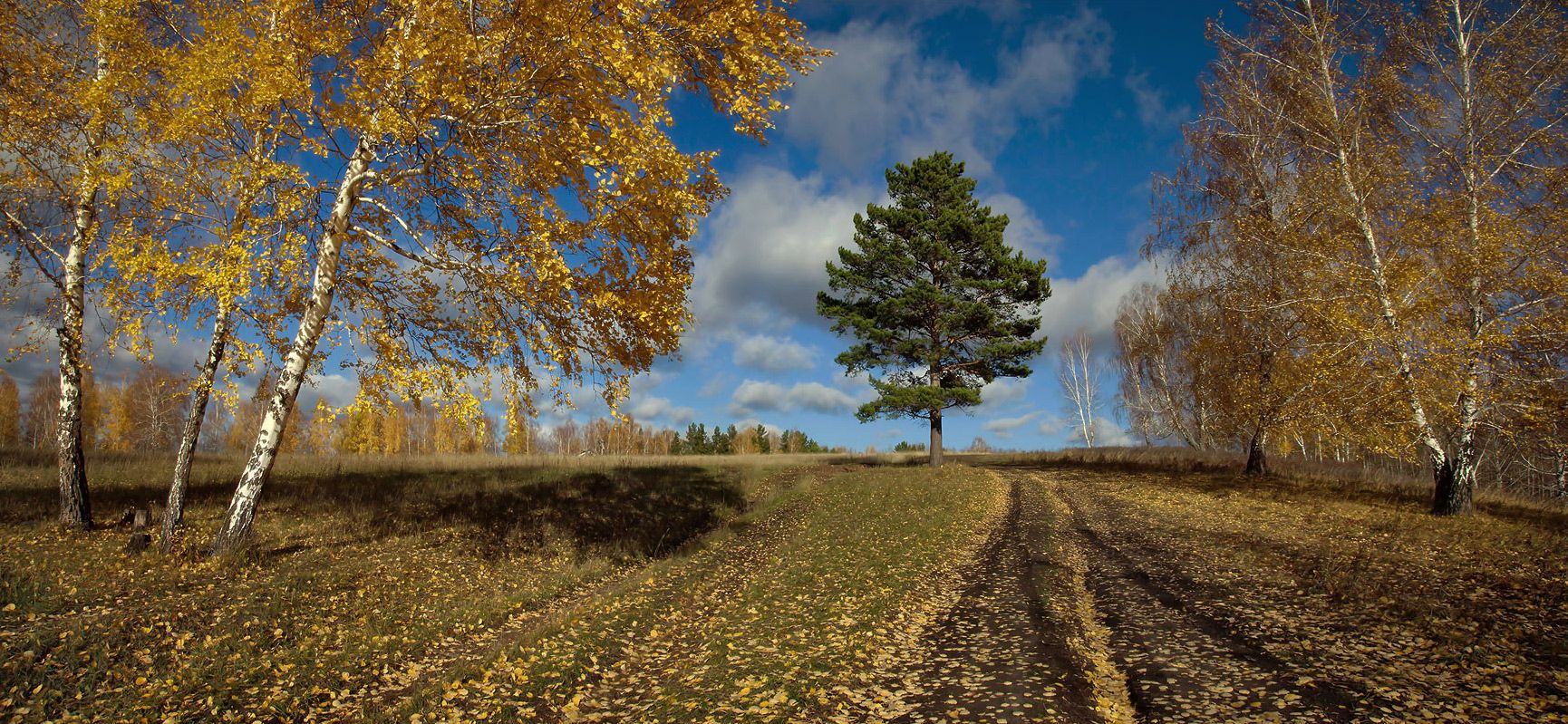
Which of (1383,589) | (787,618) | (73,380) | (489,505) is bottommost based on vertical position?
(787,618)

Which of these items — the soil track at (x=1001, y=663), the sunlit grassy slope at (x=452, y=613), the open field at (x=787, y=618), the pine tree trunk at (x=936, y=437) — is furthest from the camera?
the pine tree trunk at (x=936, y=437)

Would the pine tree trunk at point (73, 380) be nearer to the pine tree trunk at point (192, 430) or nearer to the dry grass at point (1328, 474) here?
the pine tree trunk at point (192, 430)

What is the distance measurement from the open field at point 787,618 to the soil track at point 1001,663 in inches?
1.6

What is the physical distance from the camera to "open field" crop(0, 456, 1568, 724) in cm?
595

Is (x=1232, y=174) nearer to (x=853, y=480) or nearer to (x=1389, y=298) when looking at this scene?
(x=1389, y=298)

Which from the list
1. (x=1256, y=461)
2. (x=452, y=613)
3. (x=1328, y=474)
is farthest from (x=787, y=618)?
(x=1328, y=474)

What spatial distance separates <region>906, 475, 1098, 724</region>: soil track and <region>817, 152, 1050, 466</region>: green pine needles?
18.5 meters

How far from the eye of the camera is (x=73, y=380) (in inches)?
430

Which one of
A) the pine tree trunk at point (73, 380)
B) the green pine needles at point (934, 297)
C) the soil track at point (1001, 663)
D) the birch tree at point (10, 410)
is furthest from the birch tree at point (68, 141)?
the birch tree at point (10, 410)

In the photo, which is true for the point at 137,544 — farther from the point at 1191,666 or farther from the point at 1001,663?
the point at 1191,666

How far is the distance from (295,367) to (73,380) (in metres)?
5.03

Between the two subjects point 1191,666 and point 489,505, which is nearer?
point 1191,666

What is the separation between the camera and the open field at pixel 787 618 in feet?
19.5

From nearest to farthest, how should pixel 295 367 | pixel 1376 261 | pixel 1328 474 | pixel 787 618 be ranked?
1. pixel 787 618
2. pixel 295 367
3. pixel 1376 261
4. pixel 1328 474
